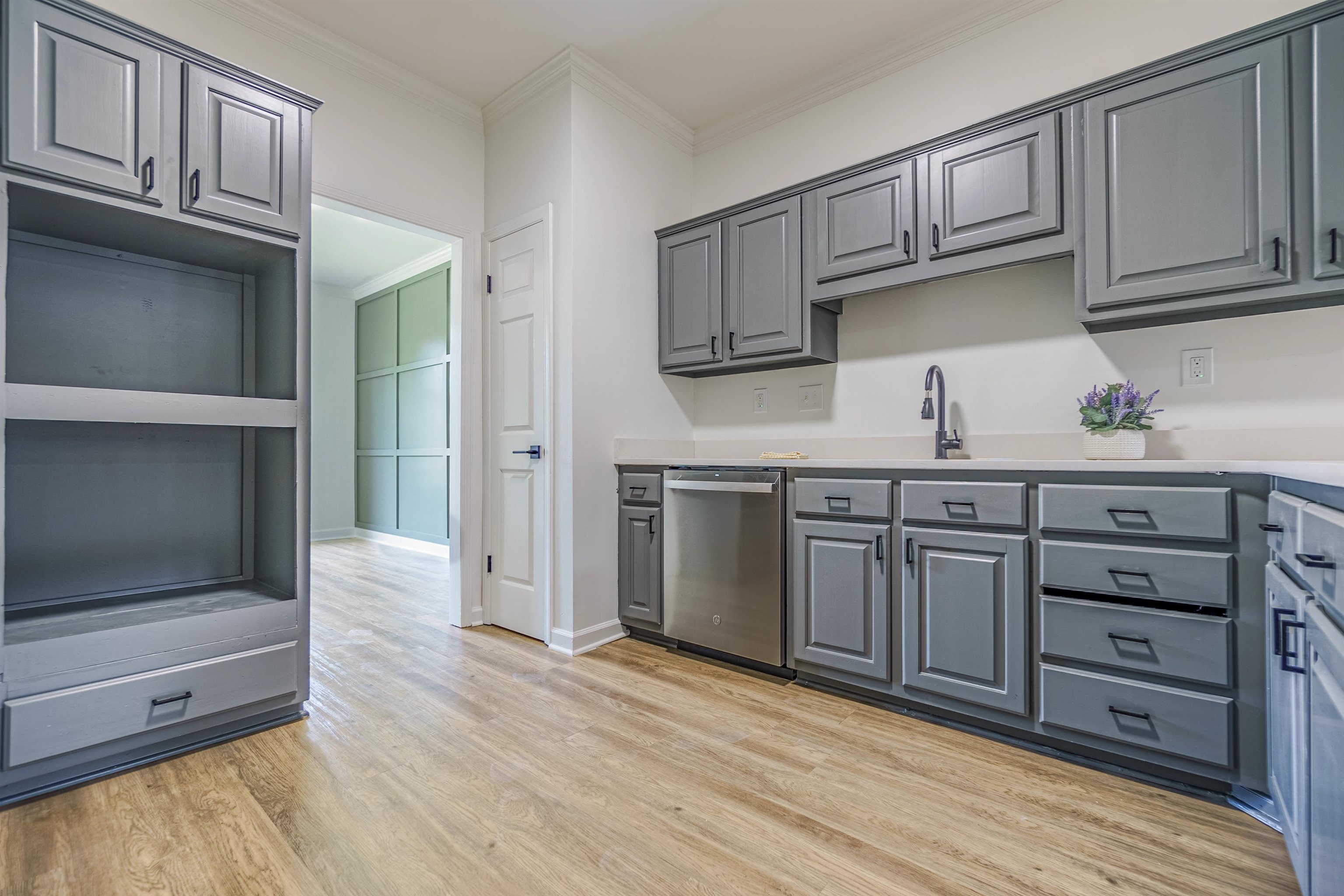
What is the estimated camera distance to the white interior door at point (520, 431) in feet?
10.2

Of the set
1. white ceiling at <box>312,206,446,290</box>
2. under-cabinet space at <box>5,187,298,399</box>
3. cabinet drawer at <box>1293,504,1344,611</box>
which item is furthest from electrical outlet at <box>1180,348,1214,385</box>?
white ceiling at <box>312,206,446,290</box>

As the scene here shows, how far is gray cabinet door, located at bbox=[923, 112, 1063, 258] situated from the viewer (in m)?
2.19

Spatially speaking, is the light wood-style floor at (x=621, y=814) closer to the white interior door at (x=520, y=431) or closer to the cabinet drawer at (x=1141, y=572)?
the cabinet drawer at (x=1141, y=572)

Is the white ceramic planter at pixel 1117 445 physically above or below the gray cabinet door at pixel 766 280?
below

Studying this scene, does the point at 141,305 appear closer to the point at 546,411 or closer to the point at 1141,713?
the point at 546,411

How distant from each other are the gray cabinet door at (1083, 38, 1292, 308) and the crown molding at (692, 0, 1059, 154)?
2.66 ft

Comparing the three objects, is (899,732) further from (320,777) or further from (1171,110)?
(1171,110)

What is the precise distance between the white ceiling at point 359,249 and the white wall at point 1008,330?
2.99m

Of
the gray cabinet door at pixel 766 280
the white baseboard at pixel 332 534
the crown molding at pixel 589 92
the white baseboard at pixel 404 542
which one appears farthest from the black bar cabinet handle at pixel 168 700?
the white baseboard at pixel 332 534

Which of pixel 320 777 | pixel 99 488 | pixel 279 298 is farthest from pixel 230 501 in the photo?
pixel 320 777

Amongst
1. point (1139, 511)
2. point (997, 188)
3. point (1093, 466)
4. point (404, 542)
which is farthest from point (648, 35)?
point (404, 542)

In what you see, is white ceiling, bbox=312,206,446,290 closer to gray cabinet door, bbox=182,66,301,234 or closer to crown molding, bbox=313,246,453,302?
crown molding, bbox=313,246,453,302

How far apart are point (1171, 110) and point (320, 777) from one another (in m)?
3.25

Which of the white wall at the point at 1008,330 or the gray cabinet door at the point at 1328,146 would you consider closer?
the gray cabinet door at the point at 1328,146
